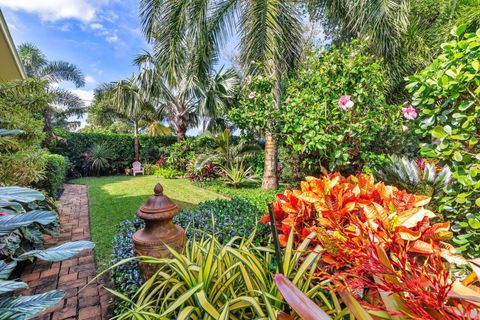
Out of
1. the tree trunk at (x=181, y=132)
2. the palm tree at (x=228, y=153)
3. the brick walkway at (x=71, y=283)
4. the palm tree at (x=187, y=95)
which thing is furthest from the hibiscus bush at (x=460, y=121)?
the tree trunk at (x=181, y=132)

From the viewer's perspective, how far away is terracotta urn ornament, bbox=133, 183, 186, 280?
184 cm

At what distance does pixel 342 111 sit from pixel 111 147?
11951 millimetres

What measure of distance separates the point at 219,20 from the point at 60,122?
1873 cm

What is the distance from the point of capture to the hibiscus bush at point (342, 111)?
3861 mm

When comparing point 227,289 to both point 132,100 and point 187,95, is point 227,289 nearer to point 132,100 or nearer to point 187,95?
point 187,95

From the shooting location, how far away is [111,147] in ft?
40.9

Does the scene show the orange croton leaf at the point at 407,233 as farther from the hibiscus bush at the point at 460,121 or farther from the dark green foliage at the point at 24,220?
the dark green foliage at the point at 24,220

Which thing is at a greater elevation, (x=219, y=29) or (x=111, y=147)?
(x=219, y=29)

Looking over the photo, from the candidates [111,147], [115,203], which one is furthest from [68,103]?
[115,203]

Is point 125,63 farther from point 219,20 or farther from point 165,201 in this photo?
point 165,201

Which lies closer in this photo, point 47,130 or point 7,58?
point 7,58

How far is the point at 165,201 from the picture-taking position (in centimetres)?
192

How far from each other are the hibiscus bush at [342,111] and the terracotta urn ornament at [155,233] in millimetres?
2732

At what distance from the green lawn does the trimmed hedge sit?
154 inches
